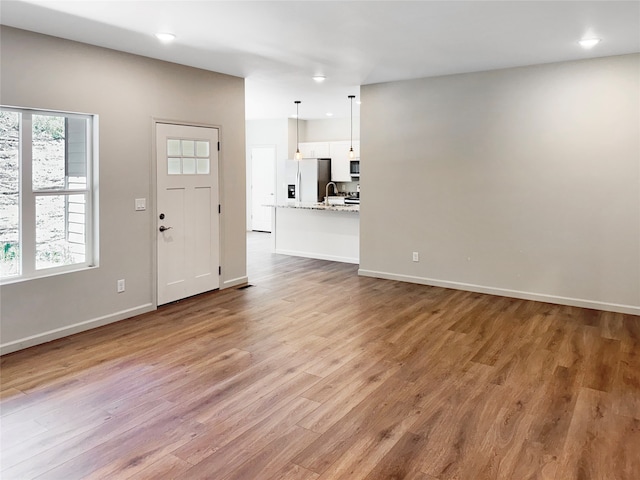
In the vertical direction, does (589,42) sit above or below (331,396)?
above

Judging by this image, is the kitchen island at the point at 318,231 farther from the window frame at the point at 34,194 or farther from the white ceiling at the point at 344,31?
the window frame at the point at 34,194

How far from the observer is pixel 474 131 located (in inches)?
227

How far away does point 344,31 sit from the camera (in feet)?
13.2

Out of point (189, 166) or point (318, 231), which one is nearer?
point (189, 166)

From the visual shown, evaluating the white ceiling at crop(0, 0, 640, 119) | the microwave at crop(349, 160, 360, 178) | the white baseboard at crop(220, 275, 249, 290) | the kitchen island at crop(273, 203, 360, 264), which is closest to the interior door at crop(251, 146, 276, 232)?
the microwave at crop(349, 160, 360, 178)

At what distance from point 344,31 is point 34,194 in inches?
120

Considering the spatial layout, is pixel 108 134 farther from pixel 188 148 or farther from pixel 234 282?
pixel 234 282

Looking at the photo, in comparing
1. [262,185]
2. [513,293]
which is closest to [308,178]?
[262,185]

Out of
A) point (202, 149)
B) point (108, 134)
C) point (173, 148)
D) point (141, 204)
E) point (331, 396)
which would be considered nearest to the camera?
point (331, 396)

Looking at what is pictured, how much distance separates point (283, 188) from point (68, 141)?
6904 millimetres

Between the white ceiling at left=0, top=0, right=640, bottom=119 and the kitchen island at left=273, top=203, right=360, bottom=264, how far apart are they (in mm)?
2693

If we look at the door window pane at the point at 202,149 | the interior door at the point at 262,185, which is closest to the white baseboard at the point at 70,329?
the door window pane at the point at 202,149

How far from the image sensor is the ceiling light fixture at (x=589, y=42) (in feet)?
13.9

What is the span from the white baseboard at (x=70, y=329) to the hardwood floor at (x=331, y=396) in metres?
0.10
